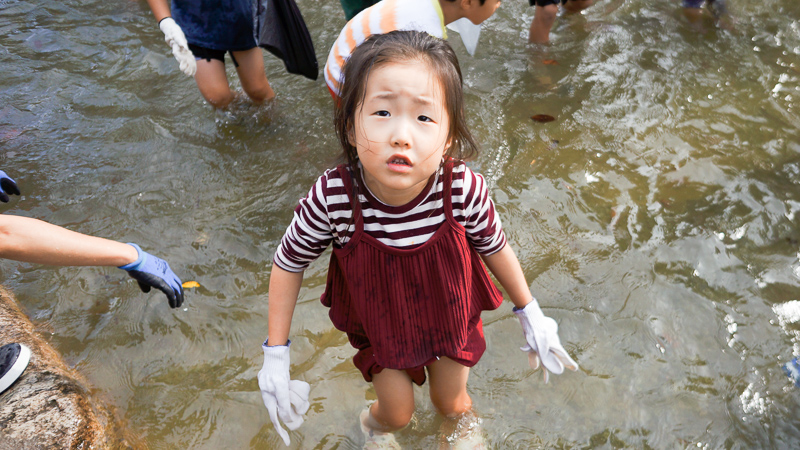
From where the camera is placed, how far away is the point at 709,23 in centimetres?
452

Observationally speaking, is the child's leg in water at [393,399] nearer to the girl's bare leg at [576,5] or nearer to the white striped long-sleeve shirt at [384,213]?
the white striped long-sleeve shirt at [384,213]

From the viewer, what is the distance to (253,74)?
11.5 ft

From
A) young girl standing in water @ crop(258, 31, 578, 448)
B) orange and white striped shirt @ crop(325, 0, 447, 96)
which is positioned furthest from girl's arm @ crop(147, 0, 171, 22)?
young girl standing in water @ crop(258, 31, 578, 448)

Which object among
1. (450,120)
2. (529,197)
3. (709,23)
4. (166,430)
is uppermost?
(450,120)

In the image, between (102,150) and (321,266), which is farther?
(102,150)

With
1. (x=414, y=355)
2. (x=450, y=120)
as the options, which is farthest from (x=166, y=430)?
(x=450, y=120)

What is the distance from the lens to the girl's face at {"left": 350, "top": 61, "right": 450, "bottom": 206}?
1.41 metres

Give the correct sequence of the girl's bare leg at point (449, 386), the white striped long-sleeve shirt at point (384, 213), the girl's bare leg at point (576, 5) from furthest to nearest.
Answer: the girl's bare leg at point (576, 5)
the girl's bare leg at point (449, 386)
the white striped long-sleeve shirt at point (384, 213)

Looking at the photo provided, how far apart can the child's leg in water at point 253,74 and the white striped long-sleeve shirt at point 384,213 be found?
210 cm

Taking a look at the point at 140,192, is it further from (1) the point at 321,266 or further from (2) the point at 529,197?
(2) the point at 529,197

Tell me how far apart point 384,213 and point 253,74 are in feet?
7.47

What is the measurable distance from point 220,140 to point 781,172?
332 centimetres

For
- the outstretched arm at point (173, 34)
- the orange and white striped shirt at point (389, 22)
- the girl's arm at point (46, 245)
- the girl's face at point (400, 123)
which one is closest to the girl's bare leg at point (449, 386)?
the girl's face at point (400, 123)

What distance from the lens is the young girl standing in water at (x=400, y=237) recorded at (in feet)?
4.70
